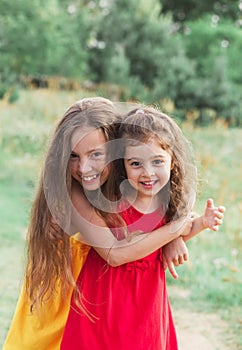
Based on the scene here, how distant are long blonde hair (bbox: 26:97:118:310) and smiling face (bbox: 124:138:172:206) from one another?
102mm

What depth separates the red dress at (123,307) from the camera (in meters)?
2.09

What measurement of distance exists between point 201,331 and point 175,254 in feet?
4.84

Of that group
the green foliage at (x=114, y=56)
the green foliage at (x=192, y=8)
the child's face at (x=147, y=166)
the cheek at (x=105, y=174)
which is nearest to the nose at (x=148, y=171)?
the child's face at (x=147, y=166)

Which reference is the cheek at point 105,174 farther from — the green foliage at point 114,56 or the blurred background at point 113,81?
the green foliage at point 114,56

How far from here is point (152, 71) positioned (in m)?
13.2

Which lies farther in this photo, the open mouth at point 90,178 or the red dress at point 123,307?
the red dress at point 123,307

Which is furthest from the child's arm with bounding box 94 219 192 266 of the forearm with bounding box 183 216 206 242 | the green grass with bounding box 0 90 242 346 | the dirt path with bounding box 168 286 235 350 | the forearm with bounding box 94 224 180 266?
the dirt path with bounding box 168 286 235 350

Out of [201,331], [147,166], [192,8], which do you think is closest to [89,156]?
[147,166]

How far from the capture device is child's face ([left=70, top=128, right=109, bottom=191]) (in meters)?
1.95

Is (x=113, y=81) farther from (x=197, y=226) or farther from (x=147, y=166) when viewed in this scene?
(x=147, y=166)

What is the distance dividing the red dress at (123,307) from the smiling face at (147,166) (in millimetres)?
135

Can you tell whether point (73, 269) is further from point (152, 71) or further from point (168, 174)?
point (152, 71)

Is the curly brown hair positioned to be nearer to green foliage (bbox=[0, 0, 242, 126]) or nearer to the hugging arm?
the hugging arm

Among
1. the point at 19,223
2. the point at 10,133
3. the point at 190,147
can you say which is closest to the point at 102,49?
the point at 10,133
